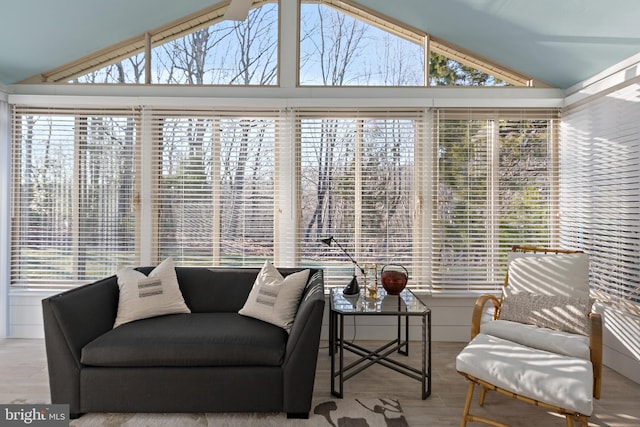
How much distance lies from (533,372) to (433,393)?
0.90 metres

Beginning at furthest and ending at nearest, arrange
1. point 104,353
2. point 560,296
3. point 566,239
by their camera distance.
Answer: point 566,239 → point 560,296 → point 104,353

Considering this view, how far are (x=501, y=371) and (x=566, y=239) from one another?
2.21m

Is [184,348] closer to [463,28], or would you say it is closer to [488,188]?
[488,188]

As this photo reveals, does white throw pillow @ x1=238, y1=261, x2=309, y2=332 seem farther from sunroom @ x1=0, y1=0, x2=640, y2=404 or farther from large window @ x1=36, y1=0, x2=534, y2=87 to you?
large window @ x1=36, y1=0, x2=534, y2=87

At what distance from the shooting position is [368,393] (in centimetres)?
276

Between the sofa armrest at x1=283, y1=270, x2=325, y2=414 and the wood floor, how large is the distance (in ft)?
1.12

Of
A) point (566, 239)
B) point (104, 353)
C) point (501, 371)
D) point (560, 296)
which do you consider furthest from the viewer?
point (566, 239)

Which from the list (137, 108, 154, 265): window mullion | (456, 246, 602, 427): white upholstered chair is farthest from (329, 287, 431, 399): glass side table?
(137, 108, 154, 265): window mullion

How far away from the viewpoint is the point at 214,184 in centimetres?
383

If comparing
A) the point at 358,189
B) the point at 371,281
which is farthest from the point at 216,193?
the point at 371,281

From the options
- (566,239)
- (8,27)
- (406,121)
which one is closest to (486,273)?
(566,239)

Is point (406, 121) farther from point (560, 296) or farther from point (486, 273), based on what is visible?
point (560, 296)

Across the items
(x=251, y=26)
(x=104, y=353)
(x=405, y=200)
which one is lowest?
(x=104, y=353)

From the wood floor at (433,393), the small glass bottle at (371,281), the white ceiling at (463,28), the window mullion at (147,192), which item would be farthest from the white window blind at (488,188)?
the window mullion at (147,192)
